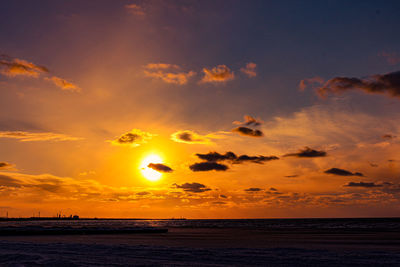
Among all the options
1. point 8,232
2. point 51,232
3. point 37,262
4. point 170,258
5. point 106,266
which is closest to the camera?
point 106,266

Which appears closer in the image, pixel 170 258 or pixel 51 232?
pixel 170 258

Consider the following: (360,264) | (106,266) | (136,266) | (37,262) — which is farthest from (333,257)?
(37,262)

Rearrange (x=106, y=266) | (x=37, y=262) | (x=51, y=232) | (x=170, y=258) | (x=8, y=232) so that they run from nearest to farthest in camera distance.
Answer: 1. (x=106, y=266)
2. (x=37, y=262)
3. (x=170, y=258)
4. (x=8, y=232)
5. (x=51, y=232)

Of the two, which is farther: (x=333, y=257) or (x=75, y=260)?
(x=333, y=257)

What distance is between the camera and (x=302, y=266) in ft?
88.0

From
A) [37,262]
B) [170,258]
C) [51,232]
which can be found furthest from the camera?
[51,232]

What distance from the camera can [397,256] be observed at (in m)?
32.2

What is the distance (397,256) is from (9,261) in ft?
110

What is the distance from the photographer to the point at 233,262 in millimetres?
28578

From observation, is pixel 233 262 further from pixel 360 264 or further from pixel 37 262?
pixel 37 262

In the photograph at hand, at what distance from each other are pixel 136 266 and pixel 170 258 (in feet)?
17.4

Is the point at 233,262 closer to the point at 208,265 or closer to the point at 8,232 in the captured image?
the point at 208,265

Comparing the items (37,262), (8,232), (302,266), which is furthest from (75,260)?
(8,232)

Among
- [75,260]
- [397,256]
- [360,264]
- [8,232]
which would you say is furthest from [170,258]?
[8,232]
